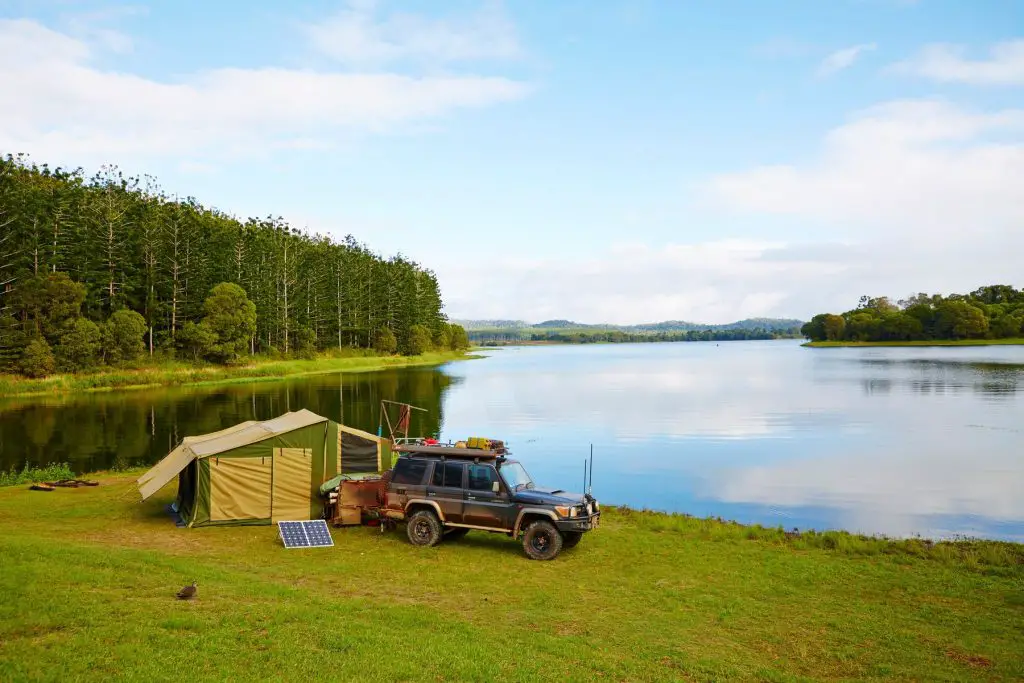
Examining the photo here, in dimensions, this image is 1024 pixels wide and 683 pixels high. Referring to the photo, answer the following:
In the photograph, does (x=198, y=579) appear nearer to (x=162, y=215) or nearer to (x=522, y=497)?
(x=522, y=497)

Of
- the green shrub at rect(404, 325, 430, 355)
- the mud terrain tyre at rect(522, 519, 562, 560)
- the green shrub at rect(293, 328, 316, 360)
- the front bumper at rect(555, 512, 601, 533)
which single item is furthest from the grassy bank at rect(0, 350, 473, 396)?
the front bumper at rect(555, 512, 601, 533)

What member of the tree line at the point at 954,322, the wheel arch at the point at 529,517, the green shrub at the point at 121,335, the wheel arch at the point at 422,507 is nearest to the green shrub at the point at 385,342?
the green shrub at the point at 121,335

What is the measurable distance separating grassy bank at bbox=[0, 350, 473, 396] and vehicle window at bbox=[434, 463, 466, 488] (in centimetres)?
5360

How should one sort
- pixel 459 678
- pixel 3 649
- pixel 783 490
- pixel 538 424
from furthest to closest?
pixel 538 424 < pixel 783 490 < pixel 459 678 < pixel 3 649

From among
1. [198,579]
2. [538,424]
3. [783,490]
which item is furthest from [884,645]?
[538,424]

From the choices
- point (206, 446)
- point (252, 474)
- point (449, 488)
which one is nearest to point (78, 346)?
point (206, 446)

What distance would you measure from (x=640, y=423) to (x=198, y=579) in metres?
38.1

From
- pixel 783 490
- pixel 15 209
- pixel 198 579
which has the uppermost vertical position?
pixel 15 209

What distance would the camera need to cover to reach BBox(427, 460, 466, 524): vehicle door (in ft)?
53.9

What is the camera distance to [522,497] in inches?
627

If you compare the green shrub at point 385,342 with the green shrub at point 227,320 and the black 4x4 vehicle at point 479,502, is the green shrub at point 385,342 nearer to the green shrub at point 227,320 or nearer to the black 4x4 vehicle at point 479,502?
the green shrub at point 227,320

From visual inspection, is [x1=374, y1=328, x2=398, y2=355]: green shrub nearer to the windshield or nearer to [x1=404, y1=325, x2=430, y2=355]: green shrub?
[x1=404, y1=325, x2=430, y2=355]: green shrub

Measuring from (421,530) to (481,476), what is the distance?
205 centimetres

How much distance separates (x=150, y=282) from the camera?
7844 cm
